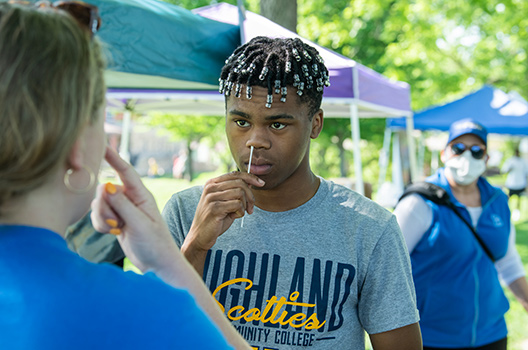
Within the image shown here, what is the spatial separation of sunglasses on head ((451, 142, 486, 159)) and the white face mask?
0.21 feet

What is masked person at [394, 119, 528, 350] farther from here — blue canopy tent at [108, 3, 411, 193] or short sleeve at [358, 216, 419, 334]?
short sleeve at [358, 216, 419, 334]

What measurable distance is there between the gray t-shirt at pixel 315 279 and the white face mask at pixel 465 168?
1.78m

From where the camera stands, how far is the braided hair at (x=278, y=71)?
1.74 metres

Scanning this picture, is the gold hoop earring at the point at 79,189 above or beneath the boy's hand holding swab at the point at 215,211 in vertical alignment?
above

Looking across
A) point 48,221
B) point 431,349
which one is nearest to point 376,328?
point 48,221

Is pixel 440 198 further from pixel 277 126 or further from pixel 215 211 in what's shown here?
pixel 215 211

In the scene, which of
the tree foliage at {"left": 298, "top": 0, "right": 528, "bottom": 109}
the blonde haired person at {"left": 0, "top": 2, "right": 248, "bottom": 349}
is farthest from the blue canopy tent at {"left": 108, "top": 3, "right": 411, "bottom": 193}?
the tree foliage at {"left": 298, "top": 0, "right": 528, "bottom": 109}

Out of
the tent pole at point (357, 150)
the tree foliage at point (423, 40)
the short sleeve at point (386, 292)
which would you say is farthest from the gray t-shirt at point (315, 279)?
the tree foliage at point (423, 40)

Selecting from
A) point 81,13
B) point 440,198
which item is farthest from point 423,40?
point 81,13

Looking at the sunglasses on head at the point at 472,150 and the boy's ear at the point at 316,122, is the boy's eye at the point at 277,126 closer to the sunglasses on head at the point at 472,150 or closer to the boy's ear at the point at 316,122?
the boy's ear at the point at 316,122

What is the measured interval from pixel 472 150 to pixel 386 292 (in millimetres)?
2211

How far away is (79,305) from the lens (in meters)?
0.77

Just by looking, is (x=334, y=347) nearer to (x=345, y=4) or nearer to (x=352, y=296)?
(x=352, y=296)

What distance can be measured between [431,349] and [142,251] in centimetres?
246
